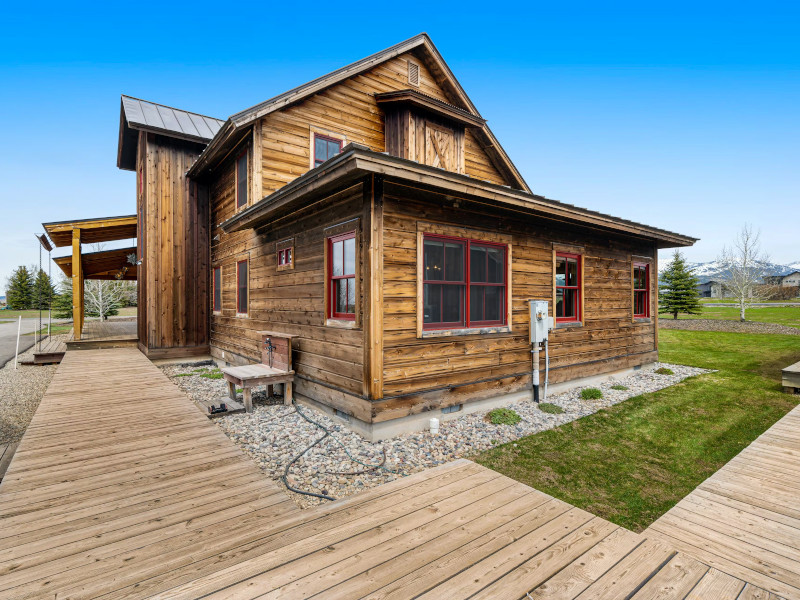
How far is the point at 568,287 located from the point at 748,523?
553 centimetres

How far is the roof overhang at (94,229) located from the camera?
11336 mm

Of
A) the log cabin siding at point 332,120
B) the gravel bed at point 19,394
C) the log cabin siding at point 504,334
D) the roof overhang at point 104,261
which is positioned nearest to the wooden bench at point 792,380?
the log cabin siding at point 504,334

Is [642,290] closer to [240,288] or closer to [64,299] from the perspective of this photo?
[240,288]

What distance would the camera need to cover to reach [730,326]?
66.0 feet

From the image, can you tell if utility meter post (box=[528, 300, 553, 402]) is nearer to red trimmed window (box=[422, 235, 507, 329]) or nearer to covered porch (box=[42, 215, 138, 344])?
red trimmed window (box=[422, 235, 507, 329])

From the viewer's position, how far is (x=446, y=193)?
5.64 m

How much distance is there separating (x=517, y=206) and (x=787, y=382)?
23.4ft

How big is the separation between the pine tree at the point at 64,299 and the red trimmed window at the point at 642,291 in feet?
137

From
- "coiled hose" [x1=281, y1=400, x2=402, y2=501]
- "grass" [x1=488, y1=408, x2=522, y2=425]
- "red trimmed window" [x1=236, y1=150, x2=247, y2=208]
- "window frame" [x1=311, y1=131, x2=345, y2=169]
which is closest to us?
"coiled hose" [x1=281, y1=400, x2=402, y2=501]

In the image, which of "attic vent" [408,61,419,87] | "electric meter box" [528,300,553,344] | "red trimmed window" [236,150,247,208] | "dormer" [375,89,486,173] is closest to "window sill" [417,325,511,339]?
"electric meter box" [528,300,553,344]

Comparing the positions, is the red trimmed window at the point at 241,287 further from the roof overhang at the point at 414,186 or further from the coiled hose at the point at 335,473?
the coiled hose at the point at 335,473

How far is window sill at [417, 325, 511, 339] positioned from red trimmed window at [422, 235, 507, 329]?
85 millimetres

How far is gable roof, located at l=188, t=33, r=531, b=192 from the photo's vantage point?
24.8 ft

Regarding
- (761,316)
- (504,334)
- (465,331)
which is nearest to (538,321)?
(504,334)
